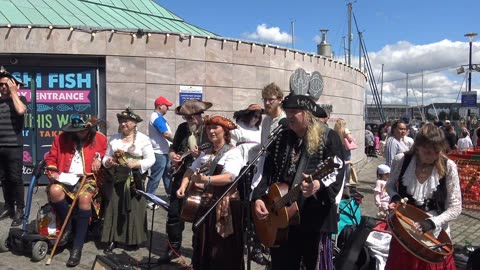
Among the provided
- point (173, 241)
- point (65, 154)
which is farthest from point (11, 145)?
point (173, 241)

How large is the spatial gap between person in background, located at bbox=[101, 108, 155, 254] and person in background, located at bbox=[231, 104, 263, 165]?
1.24 meters

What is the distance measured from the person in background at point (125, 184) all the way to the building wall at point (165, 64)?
418 cm

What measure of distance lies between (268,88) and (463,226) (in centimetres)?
459

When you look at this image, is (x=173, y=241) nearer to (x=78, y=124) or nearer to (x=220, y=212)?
(x=220, y=212)

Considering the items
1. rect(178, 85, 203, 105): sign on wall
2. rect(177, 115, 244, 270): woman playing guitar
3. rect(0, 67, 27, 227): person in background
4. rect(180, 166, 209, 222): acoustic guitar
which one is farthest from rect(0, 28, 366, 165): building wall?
rect(177, 115, 244, 270): woman playing guitar

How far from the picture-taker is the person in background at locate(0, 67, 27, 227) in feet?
20.5

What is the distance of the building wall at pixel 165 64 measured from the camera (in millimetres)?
9414

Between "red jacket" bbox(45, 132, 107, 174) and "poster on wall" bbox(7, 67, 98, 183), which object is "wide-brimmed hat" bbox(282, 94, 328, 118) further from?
"poster on wall" bbox(7, 67, 98, 183)

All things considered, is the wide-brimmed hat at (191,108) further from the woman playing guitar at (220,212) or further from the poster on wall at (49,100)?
the poster on wall at (49,100)

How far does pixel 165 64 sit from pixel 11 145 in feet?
14.8

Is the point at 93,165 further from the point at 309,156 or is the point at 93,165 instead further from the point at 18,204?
the point at 309,156

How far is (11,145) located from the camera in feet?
21.2

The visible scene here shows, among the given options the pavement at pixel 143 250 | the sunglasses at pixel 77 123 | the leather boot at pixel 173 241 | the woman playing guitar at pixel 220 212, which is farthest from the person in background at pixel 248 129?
the sunglasses at pixel 77 123

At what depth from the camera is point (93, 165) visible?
5.64 meters
